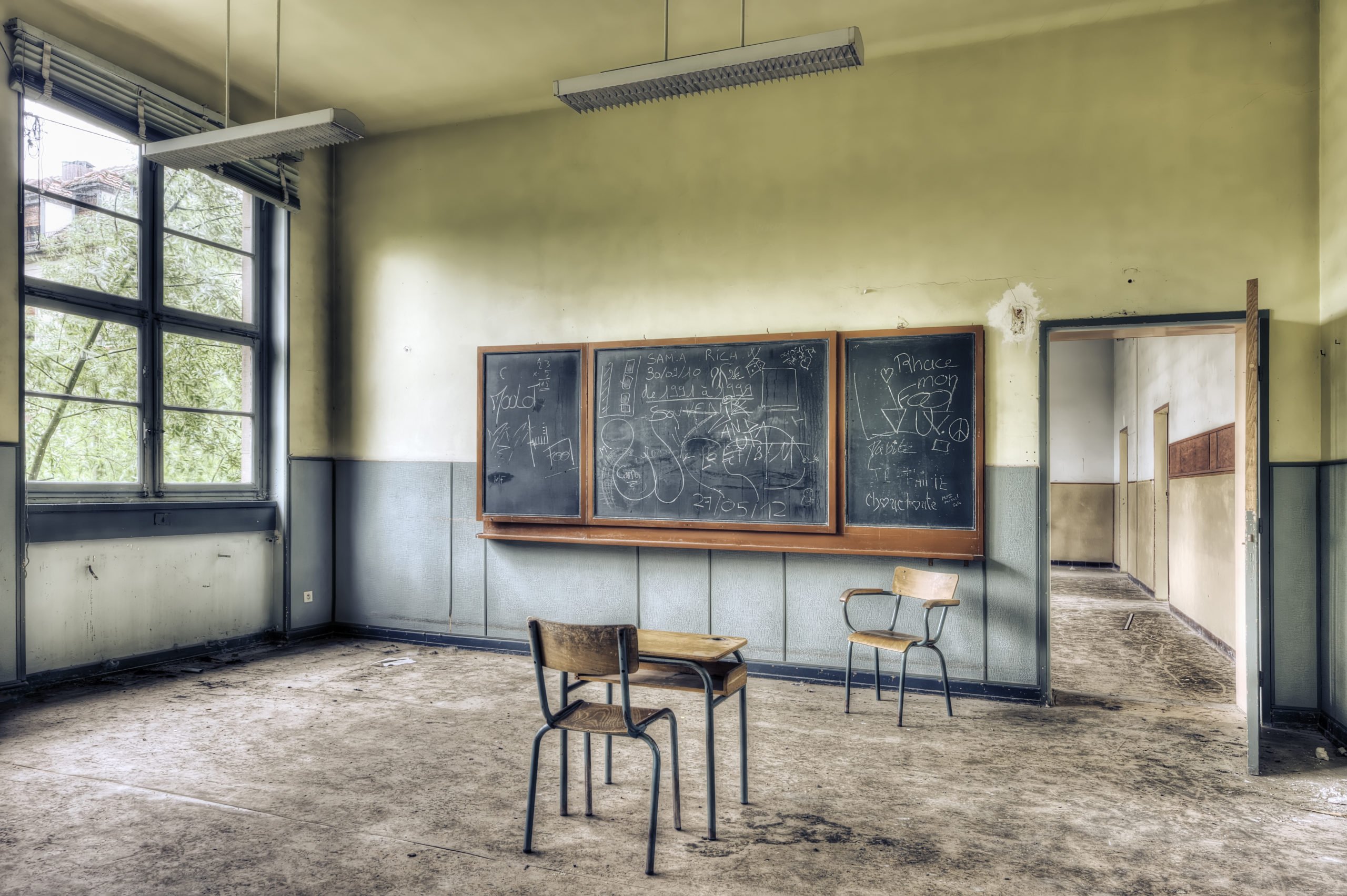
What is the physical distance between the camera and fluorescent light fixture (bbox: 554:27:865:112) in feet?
10.7

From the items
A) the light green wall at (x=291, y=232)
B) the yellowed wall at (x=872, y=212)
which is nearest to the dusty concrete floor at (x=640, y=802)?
the yellowed wall at (x=872, y=212)

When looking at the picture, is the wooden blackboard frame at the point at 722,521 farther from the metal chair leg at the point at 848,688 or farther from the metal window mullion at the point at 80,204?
the metal window mullion at the point at 80,204

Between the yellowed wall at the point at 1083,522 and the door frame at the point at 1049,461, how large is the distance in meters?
7.18

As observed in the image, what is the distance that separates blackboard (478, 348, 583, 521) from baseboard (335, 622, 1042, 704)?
0.95 m

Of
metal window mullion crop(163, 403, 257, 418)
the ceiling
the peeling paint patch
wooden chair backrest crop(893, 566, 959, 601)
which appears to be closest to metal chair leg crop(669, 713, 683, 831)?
wooden chair backrest crop(893, 566, 959, 601)

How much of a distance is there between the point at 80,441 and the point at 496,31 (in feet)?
11.3

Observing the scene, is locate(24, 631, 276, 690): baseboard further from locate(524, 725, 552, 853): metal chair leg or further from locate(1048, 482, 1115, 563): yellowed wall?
locate(1048, 482, 1115, 563): yellowed wall

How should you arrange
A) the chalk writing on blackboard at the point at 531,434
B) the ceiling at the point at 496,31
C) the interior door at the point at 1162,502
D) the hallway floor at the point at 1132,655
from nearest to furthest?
the ceiling at the point at 496,31 < the hallway floor at the point at 1132,655 < the chalk writing on blackboard at the point at 531,434 < the interior door at the point at 1162,502

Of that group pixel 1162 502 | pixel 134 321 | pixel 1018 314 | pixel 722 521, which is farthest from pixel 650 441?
pixel 1162 502

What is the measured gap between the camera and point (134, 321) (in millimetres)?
4914

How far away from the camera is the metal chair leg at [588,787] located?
287 centimetres

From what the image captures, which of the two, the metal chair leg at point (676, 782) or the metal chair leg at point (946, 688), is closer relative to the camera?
the metal chair leg at point (676, 782)

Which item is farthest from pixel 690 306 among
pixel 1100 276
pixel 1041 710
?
pixel 1041 710

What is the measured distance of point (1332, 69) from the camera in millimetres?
3908
